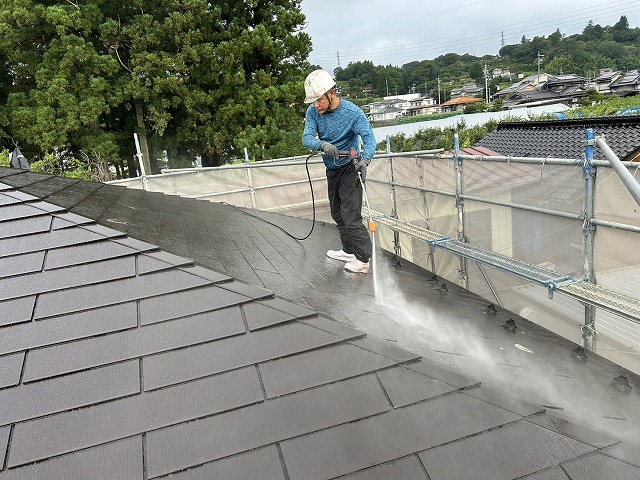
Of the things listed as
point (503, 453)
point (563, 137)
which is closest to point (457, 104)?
point (563, 137)

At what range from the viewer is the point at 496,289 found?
28.5 feet

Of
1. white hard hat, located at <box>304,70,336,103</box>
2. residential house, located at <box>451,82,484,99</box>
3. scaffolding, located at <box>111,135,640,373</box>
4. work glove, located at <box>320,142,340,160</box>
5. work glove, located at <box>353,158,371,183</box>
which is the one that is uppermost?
residential house, located at <box>451,82,484,99</box>

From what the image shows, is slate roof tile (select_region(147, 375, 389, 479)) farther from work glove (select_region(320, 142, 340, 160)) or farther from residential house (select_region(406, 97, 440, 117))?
residential house (select_region(406, 97, 440, 117))

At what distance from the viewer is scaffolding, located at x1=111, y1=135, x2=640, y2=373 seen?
200 inches

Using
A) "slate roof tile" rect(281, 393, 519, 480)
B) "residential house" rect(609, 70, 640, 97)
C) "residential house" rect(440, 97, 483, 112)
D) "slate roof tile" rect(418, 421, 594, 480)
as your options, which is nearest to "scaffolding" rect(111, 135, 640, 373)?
"slate roof tile" rect(418, 421, 594, 480)

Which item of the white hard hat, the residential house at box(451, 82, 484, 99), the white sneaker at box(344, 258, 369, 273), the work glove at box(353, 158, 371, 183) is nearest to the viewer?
the white hard hat

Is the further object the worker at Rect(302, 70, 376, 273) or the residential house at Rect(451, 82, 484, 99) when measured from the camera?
the residential house at Rect(451, 82, 484, 99)

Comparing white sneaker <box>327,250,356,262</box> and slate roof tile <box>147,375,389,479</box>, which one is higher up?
slate roof tile <box>147,375,389,479</box>

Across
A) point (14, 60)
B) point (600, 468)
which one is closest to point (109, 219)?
point (600, 468)

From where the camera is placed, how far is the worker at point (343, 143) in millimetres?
4628

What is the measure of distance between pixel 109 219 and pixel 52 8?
22.8 meters

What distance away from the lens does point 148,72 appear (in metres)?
22.7

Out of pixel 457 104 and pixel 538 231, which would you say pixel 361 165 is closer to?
pixel 538 231

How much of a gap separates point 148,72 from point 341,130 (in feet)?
68.8
